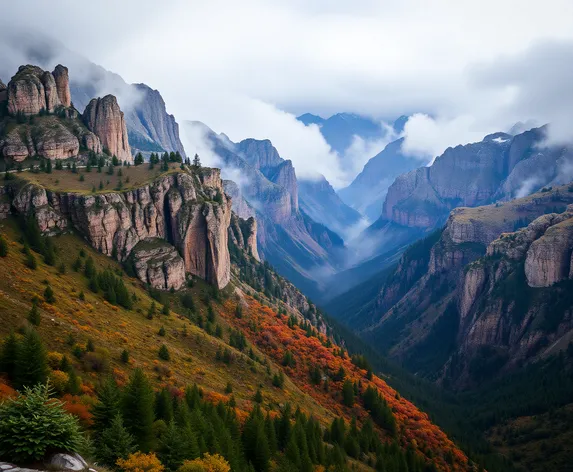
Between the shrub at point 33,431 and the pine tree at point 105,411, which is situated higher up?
the pine tree at point 105,411

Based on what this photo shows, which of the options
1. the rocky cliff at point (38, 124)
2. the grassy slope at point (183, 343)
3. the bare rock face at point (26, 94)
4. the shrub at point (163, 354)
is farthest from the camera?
the bare rock face at point (26, 94)

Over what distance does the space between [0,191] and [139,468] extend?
11946cm

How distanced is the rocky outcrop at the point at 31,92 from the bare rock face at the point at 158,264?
7954cm

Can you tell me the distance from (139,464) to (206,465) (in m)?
9.20

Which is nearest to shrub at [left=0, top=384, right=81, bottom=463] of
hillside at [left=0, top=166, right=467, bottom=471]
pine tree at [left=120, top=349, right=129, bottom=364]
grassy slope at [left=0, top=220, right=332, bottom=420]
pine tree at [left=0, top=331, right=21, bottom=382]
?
hillside at [left=0, top=166, right=467, bottom=471]

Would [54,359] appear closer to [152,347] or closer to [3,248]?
[152,347]

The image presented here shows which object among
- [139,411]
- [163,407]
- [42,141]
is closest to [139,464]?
[139,411]

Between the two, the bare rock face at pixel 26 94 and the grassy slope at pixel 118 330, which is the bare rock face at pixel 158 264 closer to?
the grassy slope at pixel 118 330

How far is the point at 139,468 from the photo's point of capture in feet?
143

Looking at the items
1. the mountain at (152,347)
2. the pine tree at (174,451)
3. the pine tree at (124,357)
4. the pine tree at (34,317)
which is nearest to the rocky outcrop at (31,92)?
the mountain at (152,347)

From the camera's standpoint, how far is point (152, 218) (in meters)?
161

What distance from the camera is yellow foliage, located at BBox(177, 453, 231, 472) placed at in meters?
48.4

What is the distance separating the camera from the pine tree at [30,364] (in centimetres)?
5638

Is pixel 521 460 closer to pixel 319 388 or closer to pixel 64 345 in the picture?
pixel 319 388
